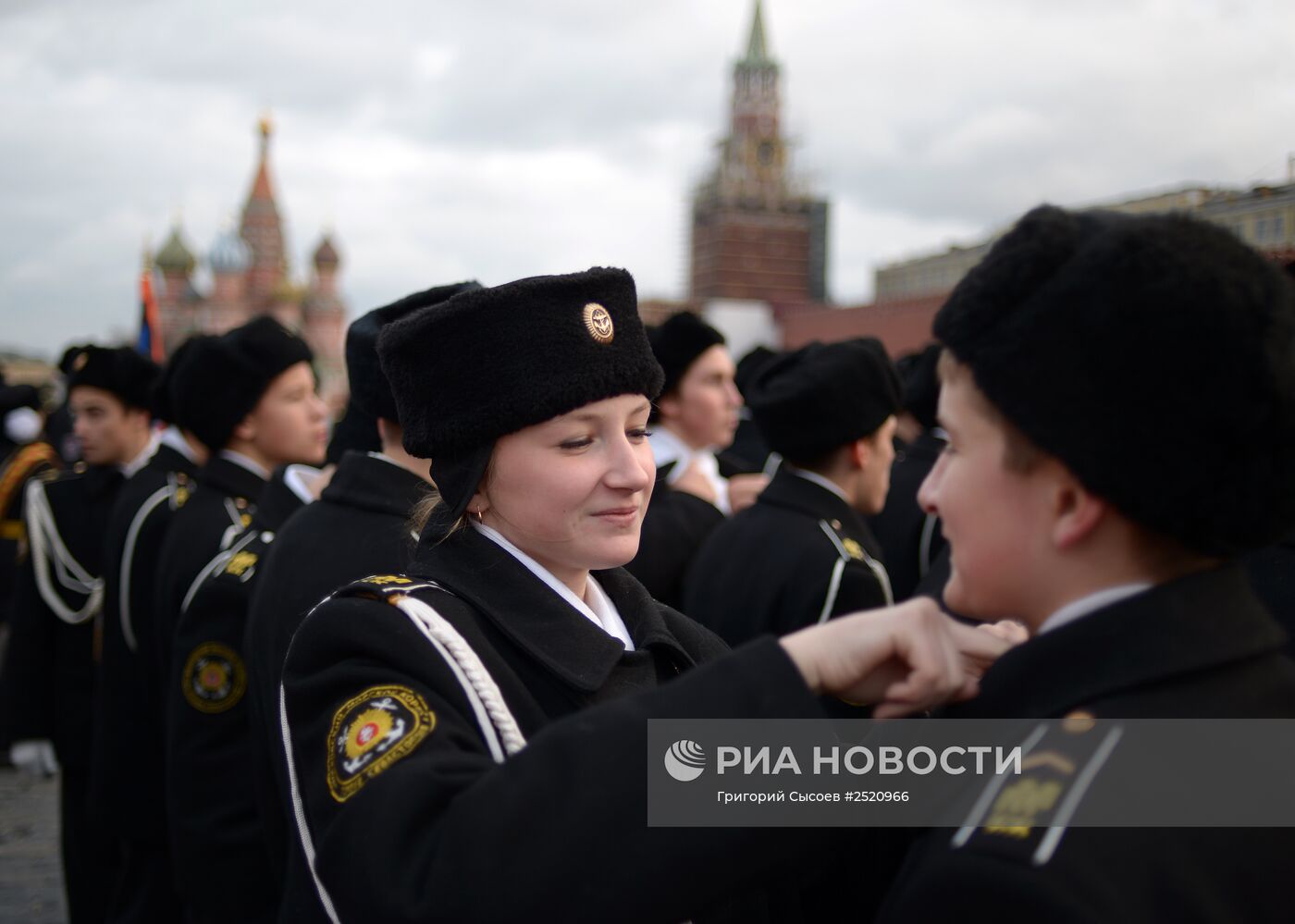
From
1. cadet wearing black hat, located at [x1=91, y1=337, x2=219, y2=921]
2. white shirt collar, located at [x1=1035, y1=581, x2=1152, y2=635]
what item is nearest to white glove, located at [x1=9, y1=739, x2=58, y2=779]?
cadet wearing black hat, located at [x1=91, y1=337, x2=219, y2=921]

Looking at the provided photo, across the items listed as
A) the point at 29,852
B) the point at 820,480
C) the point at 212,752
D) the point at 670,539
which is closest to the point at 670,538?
the point at 670,539

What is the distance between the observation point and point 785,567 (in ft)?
13.0

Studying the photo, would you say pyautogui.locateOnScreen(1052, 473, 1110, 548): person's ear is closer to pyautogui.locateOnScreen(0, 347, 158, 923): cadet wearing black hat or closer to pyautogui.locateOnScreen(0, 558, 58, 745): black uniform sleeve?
pyautogui.locateOnScreen(0, 347, 158, 923): cadet wearing black hat

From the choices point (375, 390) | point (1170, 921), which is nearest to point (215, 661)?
point (375, 390)

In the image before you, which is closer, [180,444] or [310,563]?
[310,563]

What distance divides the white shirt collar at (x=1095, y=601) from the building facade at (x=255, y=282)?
213ft

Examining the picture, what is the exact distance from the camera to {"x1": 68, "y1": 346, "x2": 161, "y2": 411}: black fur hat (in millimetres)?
5898

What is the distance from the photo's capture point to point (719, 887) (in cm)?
140

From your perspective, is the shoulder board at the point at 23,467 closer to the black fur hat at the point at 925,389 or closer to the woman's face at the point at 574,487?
the black fur hat at the point at 925,389

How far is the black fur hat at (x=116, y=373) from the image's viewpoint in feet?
19.4

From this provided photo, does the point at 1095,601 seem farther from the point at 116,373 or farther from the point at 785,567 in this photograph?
the point at 116,373

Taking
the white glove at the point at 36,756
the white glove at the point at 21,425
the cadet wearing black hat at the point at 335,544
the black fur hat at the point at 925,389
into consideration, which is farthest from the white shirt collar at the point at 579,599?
the white glove at the point at 21,425

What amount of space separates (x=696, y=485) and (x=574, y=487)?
3242 millimetres

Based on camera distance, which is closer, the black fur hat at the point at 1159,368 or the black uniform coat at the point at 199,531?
the black fur hat at the point at 1159,368
